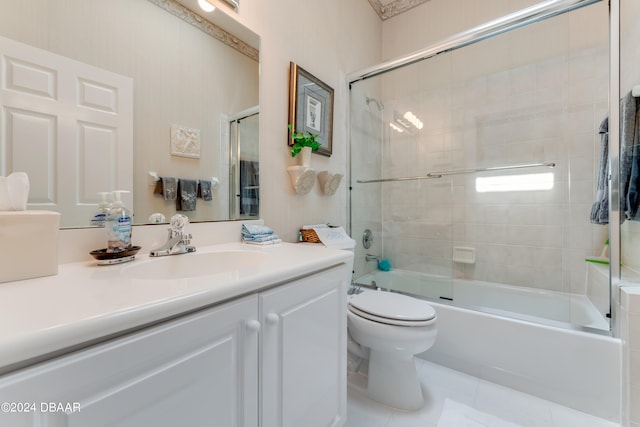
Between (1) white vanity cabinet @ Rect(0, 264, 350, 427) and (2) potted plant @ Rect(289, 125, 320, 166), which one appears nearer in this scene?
(1) white vanity cabinet @ Rect(0, 264, 350, 427)

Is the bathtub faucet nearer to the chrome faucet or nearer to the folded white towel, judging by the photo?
the folded white towel

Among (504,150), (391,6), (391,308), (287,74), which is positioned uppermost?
(391,6)

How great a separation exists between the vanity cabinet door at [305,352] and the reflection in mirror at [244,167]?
566mm

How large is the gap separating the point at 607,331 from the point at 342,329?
1.25m

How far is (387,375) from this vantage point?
1268 mm

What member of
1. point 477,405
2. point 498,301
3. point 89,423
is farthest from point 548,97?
point 89,423

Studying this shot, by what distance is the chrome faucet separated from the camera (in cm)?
92

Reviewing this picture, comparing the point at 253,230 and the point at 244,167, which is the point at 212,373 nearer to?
the point at 253,230

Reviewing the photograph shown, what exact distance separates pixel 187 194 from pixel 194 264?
293mm

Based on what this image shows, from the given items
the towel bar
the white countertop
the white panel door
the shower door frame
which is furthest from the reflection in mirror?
the shower door frame

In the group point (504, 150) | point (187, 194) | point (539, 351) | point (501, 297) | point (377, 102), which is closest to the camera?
point (187, 194)

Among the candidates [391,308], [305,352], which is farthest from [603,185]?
[305,352]

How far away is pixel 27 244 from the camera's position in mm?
597

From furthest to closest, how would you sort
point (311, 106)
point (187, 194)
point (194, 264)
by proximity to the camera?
point (311, 106) < point (187, 194) < point (194, 264)
